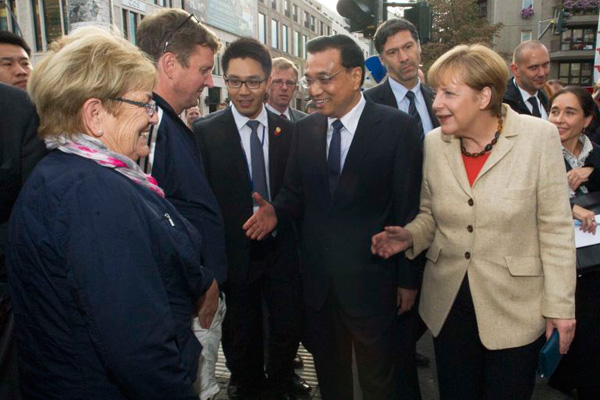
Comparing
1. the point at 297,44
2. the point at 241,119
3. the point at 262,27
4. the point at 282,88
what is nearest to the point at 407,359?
the point at 241,119

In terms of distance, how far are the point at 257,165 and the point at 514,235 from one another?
5.91 ft

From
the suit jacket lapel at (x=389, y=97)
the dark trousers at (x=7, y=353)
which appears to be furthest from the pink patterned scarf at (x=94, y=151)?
the suit jacket lapel at (x=389, y=97)

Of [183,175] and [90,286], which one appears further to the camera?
[183,175]

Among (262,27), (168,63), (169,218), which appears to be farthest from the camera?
(262,27)

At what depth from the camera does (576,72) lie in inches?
1623

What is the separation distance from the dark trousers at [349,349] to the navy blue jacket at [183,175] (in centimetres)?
83

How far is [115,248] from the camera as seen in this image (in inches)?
52.7

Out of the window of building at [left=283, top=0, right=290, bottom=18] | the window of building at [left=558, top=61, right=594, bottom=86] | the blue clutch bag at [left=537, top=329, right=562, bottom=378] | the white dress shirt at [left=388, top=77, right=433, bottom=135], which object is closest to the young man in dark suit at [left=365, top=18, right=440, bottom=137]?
the white dress shirt at [left=388, top=77, right=433, bottom=135]

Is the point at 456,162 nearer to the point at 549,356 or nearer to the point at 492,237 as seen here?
the point at 492,237

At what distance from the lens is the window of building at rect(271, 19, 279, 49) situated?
5147 cm

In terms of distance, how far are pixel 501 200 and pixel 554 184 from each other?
9.6 inches

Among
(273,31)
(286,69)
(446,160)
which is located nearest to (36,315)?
(446,160)

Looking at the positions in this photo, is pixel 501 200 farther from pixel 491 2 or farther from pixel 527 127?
pixel 491 2

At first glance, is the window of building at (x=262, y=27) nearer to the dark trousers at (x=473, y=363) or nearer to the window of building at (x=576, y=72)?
the window of building at (x=576, y=72)
